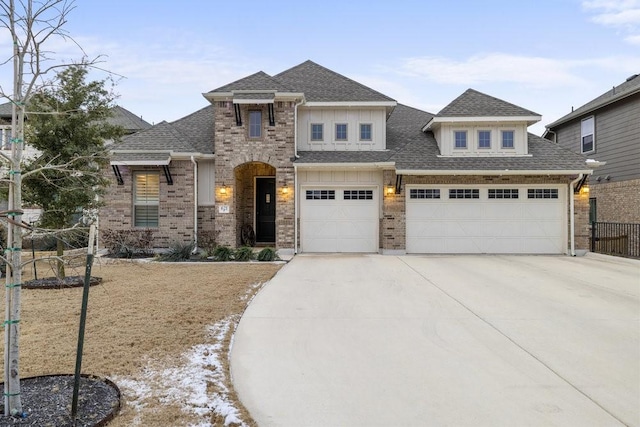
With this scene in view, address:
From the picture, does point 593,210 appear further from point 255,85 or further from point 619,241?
point 255,85

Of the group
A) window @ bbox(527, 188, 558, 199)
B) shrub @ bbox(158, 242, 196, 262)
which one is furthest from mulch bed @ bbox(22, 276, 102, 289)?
window @ bbox(527, 188, 558, 199)

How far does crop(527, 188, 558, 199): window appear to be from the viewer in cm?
1300

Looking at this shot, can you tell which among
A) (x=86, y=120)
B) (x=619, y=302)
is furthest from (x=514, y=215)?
(x=86, y=120)

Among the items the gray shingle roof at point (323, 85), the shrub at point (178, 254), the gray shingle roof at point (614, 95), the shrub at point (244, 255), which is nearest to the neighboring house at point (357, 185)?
the gray shingle roof at point (323, 85)

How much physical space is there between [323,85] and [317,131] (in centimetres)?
200

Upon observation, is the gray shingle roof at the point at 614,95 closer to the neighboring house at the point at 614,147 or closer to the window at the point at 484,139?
the neighboring house at the point at 614,147

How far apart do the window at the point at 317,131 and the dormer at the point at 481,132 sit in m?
3.91

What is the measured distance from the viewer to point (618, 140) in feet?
52.1

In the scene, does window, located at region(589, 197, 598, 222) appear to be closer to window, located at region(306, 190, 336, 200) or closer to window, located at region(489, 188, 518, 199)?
window, located at region(489, 188, 518, 199)

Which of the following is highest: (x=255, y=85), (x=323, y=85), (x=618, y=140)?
(x=323, y=85)

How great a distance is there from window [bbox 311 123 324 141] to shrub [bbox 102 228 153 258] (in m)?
6.43

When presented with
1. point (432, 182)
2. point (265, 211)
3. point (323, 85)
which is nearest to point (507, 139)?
point (432, 182)

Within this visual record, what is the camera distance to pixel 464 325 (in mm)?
5207

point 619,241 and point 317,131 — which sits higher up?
point 317,131
